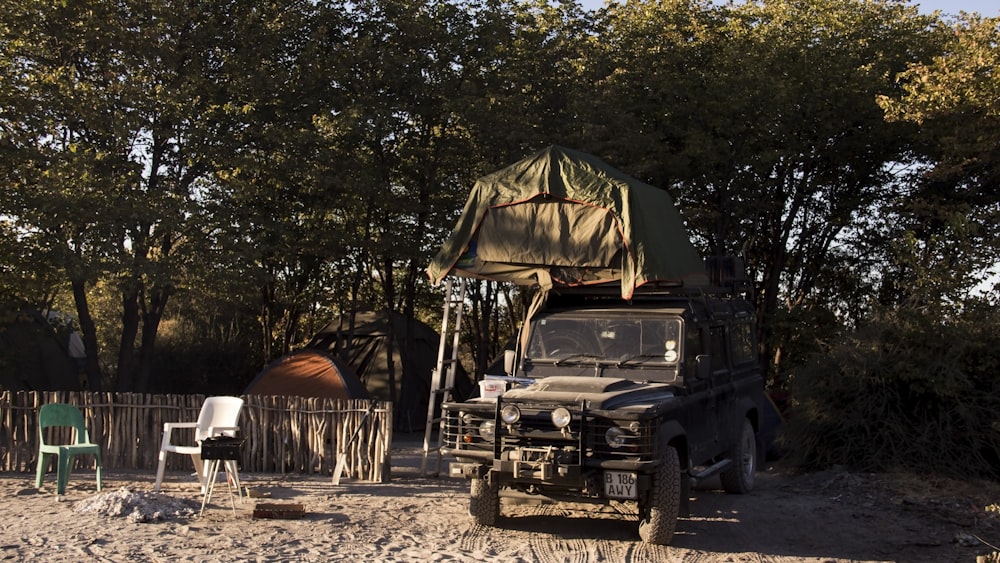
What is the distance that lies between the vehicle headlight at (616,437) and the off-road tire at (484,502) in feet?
4.21

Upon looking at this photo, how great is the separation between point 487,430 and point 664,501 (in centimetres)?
163

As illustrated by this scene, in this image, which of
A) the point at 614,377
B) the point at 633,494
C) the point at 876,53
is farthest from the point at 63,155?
the point at 876,53

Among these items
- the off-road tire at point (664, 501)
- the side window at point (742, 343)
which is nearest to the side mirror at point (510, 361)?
the off-road tire at point (664, 501)

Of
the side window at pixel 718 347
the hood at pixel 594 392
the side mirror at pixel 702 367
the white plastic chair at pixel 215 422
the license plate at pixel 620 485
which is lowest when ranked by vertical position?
the license plate at pixel 620 485

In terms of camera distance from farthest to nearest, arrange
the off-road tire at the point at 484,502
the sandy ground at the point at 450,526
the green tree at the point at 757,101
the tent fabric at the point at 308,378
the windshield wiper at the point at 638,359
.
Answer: the green tree at the point at 757,101 → the tent fabric at the point at 308,378 → the windshield wiper at the point at 638,359 → the off-road tire at the point at 484,502 → the sandy ground at the point at 450,526

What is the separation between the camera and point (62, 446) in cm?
1021

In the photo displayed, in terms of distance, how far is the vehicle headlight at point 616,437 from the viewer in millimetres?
8188

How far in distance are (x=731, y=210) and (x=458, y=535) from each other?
48.9 ft

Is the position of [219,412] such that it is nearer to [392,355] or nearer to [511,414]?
[511,414]

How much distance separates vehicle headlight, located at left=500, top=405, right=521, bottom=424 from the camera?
8.38 m

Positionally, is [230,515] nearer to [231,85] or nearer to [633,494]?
[633,494]

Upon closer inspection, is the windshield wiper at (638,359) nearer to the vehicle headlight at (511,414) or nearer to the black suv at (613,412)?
the black suv at (613,412)

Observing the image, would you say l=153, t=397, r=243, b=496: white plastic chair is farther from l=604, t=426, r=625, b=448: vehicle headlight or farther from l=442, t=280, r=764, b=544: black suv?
l=604, t=426, r=625, b=448: vehicle headlight

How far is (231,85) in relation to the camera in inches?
698
